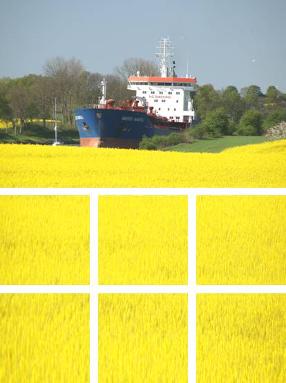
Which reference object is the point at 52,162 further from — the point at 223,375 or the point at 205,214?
the point at 223,375

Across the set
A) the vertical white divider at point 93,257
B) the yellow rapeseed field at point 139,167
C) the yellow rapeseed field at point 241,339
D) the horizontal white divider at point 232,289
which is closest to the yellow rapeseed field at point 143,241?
the yellow rapeseed field at point 241,339

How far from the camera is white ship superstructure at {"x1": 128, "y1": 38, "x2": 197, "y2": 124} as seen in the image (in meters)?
15.2

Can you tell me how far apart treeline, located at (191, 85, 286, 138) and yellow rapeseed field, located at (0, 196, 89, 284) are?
425cm

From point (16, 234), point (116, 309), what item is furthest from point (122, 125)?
point (116, 309)

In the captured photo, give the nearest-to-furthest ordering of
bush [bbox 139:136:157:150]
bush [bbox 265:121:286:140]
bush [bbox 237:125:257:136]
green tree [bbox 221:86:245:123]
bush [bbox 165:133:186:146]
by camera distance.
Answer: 1. bush [bbox 237:125:257:136]
2. bush [bbox 165:133:186:146]
3. green tree [bbox 221:86:245:123]
4. bush [bbox 265:121:286:140]
5. bush [bbox 139:136:157:150]

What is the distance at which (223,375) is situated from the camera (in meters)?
4.48

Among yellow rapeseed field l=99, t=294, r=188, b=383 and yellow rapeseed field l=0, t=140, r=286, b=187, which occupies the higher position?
yellow rapeseed field l=0, t=140, r=286, b=187

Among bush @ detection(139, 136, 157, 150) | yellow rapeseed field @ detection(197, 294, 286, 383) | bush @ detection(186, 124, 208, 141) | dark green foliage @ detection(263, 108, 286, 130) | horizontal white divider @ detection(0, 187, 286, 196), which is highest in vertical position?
horizontal white divider @ detection(0, 187, 286, 196)

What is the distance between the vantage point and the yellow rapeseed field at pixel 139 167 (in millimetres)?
11539

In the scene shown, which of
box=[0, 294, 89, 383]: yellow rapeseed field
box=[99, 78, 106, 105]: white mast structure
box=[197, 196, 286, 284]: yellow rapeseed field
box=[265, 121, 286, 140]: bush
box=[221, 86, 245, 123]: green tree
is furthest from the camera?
box=[99, 78, 106, 105]: white mast structure

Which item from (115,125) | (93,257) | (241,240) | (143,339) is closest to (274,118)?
(115,125)

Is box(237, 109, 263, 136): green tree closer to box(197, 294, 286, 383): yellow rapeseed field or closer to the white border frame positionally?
box(197, 294, 286, 383): yellow rapeseed field

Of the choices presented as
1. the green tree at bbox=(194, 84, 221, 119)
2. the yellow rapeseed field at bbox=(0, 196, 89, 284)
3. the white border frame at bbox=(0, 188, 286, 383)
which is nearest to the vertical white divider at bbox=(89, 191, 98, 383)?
the white border frame at bbox=(0, 188, 286, 383)

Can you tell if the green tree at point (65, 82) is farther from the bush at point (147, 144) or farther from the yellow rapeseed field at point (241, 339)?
the yellow rapeseed field at point (241, 339)
